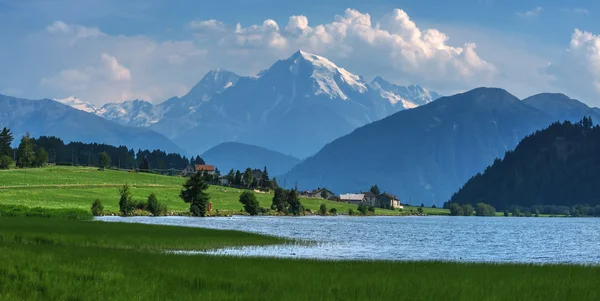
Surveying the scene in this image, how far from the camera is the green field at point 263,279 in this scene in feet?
111

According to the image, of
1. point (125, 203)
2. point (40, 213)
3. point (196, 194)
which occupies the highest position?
point (196, 194)

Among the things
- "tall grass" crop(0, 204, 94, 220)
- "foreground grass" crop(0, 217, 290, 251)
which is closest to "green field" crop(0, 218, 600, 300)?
"foreground grass" crop(0, 217, 290, 251)

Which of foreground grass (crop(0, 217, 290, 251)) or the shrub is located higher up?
the shrub

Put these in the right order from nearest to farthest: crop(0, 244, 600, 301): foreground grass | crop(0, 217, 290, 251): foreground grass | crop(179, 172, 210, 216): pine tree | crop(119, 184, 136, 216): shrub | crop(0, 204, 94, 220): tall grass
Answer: crop(0, 244, 600, 301): foreground grass
crop(0, 217, 290, 251): foreground grass
crop(0, 204, 94, 220): tall grass
crop(119, 184, 136, 216): shrub
crop(179, 172, 210, 216): pine tree

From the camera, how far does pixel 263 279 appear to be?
4016 centimetres

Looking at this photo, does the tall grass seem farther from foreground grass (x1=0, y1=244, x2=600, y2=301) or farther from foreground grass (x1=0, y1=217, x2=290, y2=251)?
foreground grass (x1=0, y1=244, x2=600, y2=301)

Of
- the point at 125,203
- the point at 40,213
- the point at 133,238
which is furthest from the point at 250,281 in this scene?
the point at 125,203

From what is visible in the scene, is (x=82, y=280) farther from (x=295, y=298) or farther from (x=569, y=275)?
(x=569, y=275)

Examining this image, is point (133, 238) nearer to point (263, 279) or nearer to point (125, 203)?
point (263, 279)

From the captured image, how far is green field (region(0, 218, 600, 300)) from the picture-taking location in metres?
34.0

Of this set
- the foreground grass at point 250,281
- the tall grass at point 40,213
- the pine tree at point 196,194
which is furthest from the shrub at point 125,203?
the foreground grass at point 250,281

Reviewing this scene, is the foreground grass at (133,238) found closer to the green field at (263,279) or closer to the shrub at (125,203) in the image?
the green field at (263,279)

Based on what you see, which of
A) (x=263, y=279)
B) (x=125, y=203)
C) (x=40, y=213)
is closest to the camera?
(x=263, y=279)

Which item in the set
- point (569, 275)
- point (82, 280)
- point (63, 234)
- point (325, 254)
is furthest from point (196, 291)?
point (63, 234)
